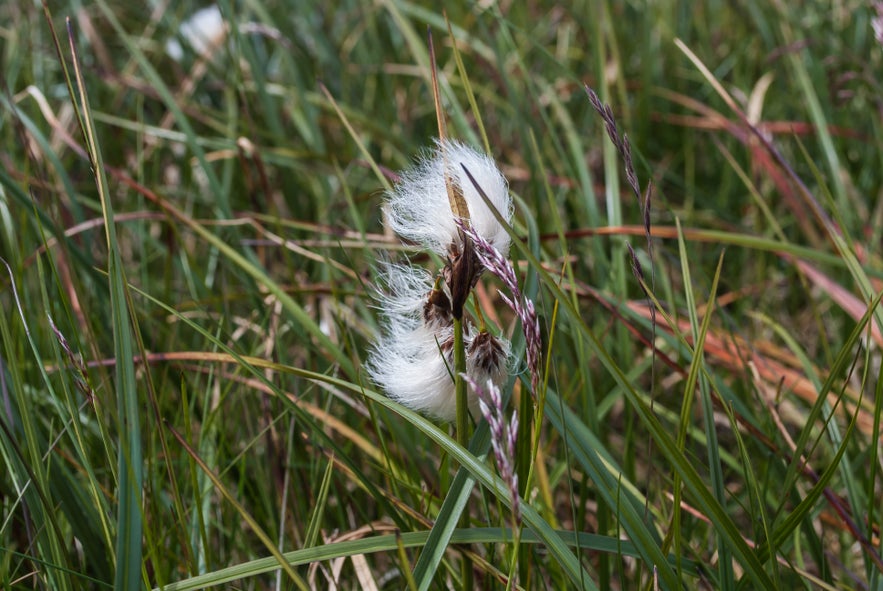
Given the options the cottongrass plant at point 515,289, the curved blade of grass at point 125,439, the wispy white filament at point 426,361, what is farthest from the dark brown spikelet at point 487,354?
the curved blade of grass at point 125,439

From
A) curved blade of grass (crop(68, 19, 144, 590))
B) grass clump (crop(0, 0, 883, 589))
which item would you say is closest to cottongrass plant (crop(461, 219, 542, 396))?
grass clump (crop(0, 0, 883, 589))

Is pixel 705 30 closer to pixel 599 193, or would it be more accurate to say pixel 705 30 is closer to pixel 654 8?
pixel 654 8

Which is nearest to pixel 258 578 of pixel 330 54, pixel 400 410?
pixel 400 410

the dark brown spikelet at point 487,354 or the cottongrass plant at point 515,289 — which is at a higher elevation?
the cottongrass plant at point 515,289

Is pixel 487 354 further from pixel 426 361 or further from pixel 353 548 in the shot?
pixel 353 548

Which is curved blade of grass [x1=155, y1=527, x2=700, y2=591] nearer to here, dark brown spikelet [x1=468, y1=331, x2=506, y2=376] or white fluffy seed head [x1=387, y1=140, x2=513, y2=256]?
dark brown spikelet [x1=468, y1=331, x2=506, y2=376]

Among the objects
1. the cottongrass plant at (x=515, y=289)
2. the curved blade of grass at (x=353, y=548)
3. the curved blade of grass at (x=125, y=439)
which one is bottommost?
the curved blade of grass at (x=353, y=548)

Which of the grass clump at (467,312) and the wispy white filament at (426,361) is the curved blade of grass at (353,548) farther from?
the wispy white filament at (426,361)

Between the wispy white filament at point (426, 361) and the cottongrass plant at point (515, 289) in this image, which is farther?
the wispy white filament at point (426, 361)
